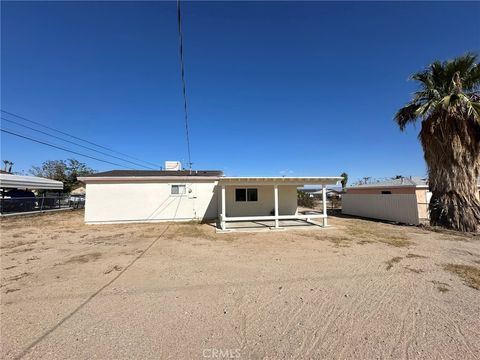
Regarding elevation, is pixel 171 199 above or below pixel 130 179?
below

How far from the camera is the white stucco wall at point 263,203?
1521cm

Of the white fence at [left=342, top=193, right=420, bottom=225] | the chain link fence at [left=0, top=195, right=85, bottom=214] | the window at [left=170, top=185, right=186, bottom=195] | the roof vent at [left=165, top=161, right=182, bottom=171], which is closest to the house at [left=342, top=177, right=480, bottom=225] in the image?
the white fence at [left=342, top=193, right=420, bottom=225]

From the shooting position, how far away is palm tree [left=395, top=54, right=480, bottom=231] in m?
10.4

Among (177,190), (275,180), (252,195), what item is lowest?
(252,195)

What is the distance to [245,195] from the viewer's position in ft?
50.2

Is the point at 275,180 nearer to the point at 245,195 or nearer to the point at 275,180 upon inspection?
the point at 275,180

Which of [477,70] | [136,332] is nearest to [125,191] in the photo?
[136,332]

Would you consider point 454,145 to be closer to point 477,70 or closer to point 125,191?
point 477,70

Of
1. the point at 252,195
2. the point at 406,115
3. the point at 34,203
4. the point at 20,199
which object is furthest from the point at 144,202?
the point at 406,115

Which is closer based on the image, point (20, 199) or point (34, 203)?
point (20, 199)

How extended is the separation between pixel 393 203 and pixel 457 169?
3.94 meters

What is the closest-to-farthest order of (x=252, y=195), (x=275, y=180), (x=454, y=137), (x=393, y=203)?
(x=454, y=137) < (x=275, y=180) < (x=393, y=203) < (x=252, y=195)

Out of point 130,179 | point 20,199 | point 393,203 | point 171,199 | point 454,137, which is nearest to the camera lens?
point 454,137

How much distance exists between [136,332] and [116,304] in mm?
1030
